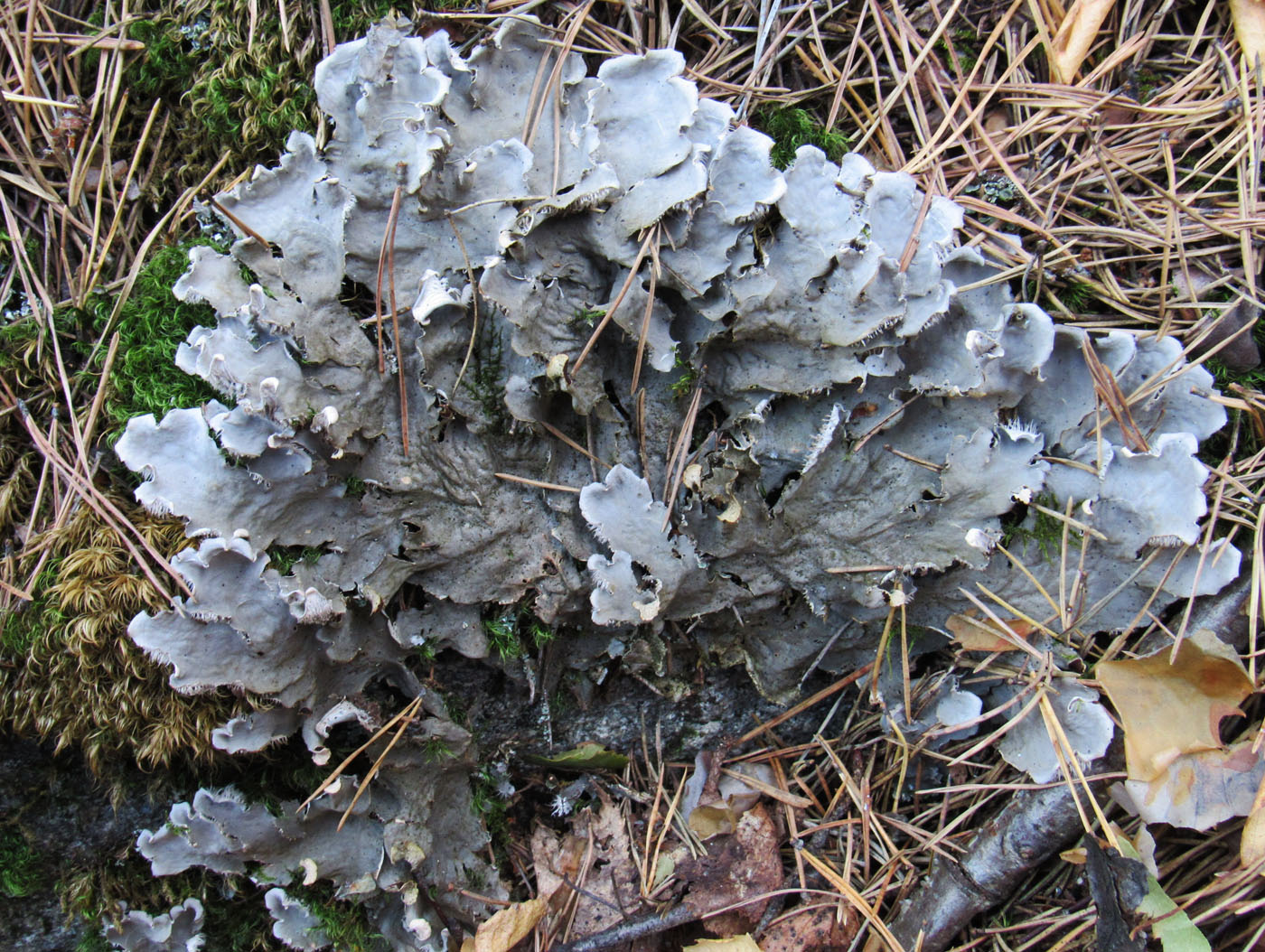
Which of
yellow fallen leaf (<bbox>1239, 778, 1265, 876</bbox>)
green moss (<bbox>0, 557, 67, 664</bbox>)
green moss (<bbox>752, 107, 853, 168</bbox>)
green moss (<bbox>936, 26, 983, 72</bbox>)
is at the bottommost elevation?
green moss (<bbox>0, 557, 67, 664</bbox>)

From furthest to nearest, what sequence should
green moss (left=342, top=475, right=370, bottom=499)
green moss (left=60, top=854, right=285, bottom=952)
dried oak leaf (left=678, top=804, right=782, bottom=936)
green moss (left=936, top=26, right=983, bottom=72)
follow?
green moss (left=936, top=26, right=983, bottom=72) → dried oak leaf (left=678, top=804, right=782, bottom=936) → green moss (left=60, top=854, right=285, bottom=952) → green moss (left=342, top=475, right=370, bottom=499)

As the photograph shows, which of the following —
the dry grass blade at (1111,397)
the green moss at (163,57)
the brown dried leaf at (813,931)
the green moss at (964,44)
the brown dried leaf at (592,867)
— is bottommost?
the brown dried leaf at (592,867)

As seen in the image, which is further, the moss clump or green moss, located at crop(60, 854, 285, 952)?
green moss, located at crop(60, 854, 285, 952)

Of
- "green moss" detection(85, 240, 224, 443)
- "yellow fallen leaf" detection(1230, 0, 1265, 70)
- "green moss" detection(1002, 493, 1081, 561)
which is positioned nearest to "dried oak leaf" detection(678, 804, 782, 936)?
"green moss" detection(1002, 493, 1081, 561)

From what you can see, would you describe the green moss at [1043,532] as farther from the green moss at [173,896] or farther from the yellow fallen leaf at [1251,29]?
the green moss at [173,896]

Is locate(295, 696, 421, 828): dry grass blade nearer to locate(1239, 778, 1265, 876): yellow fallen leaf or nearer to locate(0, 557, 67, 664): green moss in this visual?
locate(0, 557, 67, 664): green moss

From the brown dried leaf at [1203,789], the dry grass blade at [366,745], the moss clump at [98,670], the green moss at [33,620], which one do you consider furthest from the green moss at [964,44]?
the green moss at [33,620]
